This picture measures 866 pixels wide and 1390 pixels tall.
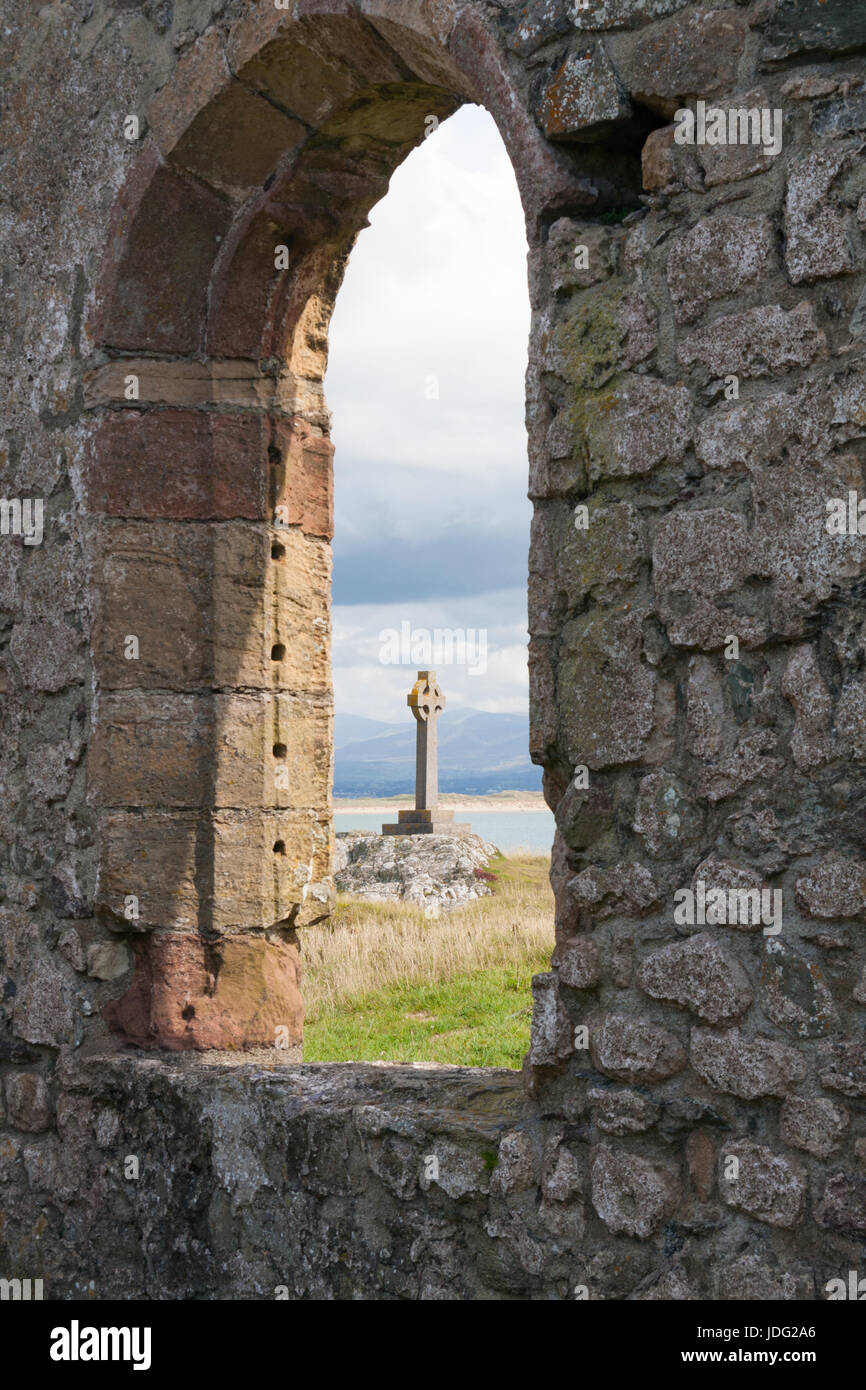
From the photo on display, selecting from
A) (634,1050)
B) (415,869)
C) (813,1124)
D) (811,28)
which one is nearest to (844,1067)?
(813,1124)

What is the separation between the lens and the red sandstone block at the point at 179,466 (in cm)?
392

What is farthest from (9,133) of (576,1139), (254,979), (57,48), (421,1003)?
(421,1003)

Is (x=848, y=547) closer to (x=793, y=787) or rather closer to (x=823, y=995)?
(x=793, y=787)

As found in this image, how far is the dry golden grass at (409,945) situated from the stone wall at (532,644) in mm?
3893

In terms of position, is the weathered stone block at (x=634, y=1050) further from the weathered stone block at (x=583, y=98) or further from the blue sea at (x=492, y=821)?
the blue sea at (x=492, y=821)

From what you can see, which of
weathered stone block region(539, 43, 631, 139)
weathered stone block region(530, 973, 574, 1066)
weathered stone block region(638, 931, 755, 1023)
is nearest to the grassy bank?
weathered stone block region(530, 973, 574, 1066)

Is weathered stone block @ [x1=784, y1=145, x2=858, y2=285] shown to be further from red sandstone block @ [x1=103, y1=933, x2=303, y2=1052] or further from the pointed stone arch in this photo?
red sandstone block @ [x1=103, y1=933, x2=303, y2=1052]

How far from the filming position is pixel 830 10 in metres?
2.41

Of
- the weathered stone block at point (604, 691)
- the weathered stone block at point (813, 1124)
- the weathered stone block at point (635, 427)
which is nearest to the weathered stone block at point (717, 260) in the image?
the weathered stone block at point (635, 427)

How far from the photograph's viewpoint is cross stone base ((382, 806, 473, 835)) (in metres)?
15.6

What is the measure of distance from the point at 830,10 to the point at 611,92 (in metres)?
0.45

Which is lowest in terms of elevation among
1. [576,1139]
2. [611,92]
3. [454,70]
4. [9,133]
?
[576,1139]

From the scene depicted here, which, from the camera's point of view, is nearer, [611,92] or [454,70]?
[611,92]

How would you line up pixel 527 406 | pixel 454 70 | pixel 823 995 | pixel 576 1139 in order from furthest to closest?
pixel 454 70 < pixel 527 406 < pixel 576 1139 < pixel 823 995
